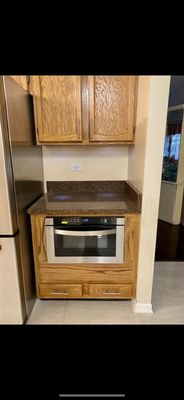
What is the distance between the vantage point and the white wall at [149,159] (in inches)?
51.7

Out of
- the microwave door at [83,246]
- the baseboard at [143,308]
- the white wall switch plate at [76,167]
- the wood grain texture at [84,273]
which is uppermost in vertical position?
the white wall switch plate at [76,167]

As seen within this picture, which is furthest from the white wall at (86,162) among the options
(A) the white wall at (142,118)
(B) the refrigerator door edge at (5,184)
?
(B) the refrigerator door edge at (5,184)

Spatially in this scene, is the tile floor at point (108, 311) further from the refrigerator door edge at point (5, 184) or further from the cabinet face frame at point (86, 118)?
the cabinet face frame at point (86, 118)

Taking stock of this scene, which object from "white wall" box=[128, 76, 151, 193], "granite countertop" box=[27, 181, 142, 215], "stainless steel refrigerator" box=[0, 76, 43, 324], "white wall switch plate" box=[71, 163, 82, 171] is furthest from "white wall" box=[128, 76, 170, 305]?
"stainless steel refrigerator" box=[0, 76, 43, 324]

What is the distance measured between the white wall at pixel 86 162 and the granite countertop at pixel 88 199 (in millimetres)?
76

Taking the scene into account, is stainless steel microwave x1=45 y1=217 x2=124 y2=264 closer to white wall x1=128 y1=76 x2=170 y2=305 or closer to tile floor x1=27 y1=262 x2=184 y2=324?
white wall x1=128 y1=76 x2=170 y2=305

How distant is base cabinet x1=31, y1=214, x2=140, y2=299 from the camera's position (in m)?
1.67

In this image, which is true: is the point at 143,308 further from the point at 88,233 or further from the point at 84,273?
the point at 88,233

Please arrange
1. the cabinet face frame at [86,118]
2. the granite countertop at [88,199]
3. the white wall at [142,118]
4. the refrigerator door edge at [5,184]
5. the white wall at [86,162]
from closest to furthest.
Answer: the refrigerator door edge at [5,184] < the white wall at [142,118] < the granite countertop at [88,199] < the cabinet face frame at [86,118] < the white wall at [86,162]

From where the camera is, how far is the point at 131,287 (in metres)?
1.77

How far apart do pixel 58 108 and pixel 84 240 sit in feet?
3.77
